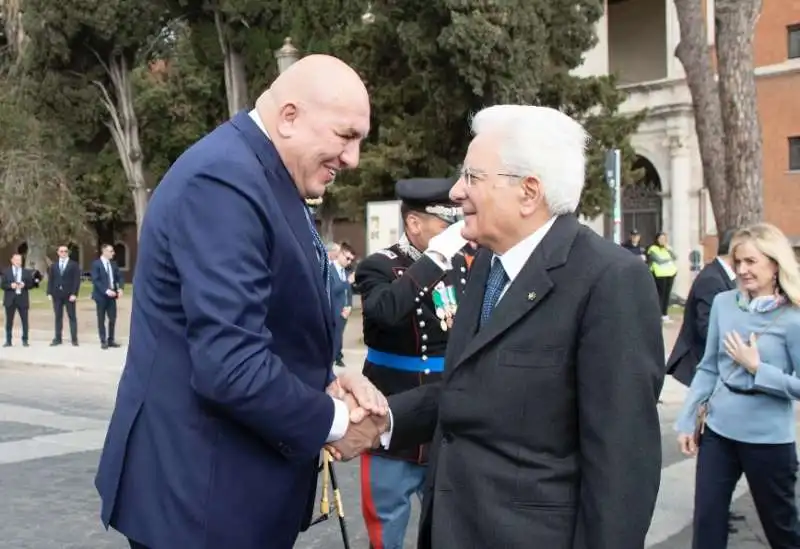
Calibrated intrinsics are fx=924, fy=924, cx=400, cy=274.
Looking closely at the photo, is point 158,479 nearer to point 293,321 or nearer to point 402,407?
point 293,321

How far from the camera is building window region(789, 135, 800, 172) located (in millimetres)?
25922

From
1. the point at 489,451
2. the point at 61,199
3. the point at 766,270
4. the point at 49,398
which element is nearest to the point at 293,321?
the point at 489,451

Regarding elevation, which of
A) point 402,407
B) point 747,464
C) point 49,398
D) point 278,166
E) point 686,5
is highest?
point 686,5

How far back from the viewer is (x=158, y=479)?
86.0 inches

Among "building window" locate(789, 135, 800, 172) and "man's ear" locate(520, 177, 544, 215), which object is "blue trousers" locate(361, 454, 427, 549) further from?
"building window" locate(789, 135, 800, 172)

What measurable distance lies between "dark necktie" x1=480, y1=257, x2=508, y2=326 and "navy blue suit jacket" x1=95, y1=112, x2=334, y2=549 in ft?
1.50

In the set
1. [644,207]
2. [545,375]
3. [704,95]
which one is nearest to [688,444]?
[545,375]

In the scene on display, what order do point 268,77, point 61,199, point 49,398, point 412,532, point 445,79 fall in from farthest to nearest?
1. point 61,199
2. point 268,77
3. point 445,79
4. point 49,398
5. point 412,532

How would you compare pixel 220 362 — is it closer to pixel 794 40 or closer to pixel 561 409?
pixel 561 409

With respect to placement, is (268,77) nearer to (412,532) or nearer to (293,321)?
(412,532)

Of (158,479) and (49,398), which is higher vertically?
(158,479)

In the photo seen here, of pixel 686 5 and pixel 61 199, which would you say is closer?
pixel 686 5

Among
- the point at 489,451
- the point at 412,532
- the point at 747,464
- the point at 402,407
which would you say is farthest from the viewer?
the point at 412,532

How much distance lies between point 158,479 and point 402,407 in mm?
843
